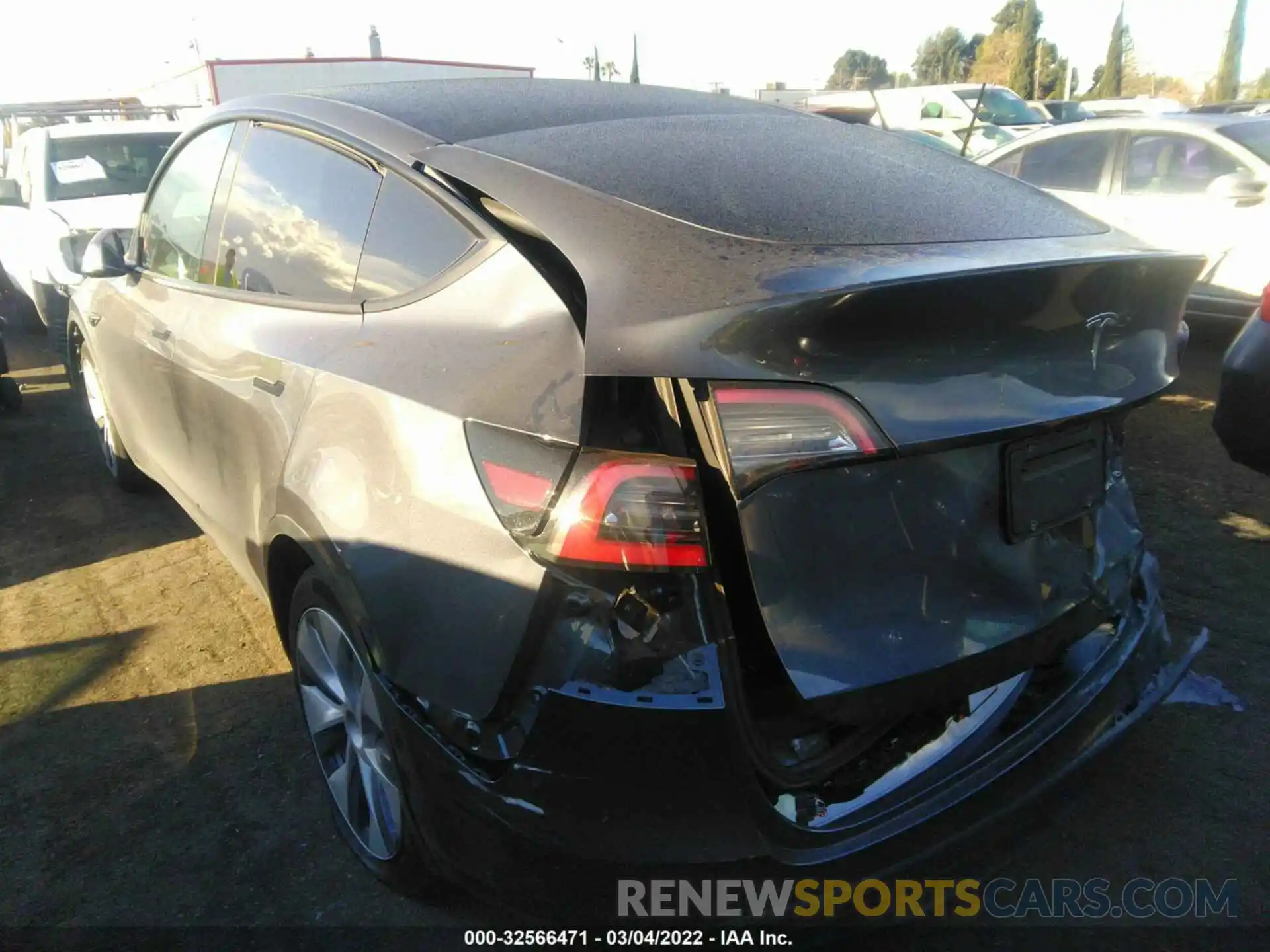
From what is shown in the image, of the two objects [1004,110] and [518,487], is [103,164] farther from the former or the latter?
[1004,110]

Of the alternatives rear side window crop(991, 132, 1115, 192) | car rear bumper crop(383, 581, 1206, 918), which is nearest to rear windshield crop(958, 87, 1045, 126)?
rear side window crop(991, 132, 1115, 192)

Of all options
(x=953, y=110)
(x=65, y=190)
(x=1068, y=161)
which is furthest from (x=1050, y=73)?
(x=65, y=190)

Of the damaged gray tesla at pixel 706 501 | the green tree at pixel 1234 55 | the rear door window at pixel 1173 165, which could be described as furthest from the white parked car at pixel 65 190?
the green tree at pixel 1234 55

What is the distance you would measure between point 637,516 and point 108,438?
4005 mm

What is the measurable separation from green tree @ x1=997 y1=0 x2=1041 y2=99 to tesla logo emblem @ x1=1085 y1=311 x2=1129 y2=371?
57.6 meters

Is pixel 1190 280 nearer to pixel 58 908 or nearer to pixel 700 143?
pixel 700 143

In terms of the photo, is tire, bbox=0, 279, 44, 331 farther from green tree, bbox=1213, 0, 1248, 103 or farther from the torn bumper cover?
green tree, bbox=1213, 0, 1248, 103

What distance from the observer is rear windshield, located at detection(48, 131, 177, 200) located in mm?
7582

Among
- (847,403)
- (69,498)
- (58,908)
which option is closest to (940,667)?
(847,403)

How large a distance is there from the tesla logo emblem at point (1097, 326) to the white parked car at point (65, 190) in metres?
6.60

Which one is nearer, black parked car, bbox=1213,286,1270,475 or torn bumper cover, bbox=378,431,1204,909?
torn bumper cover, bbox=378,431,1204,909

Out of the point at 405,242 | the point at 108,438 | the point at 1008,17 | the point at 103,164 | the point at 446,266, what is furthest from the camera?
the point at 1008,17

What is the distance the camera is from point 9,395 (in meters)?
6.11

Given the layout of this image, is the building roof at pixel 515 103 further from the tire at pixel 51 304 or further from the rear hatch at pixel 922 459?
the tire at pixel 51 304
